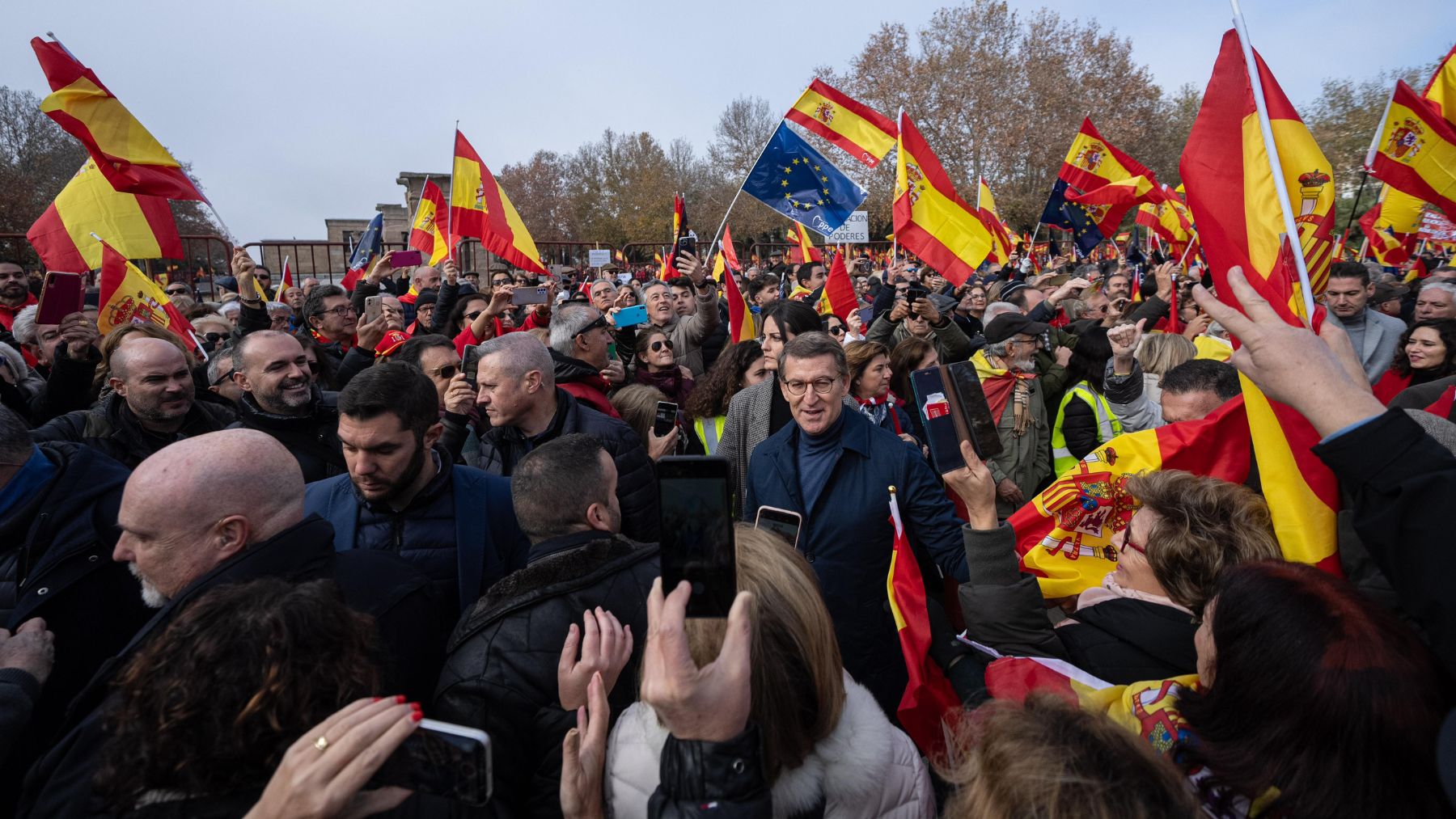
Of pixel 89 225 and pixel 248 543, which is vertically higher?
pixel 89 225

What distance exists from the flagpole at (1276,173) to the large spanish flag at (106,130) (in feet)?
20.2

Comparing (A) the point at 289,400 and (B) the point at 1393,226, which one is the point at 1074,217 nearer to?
(B) the point at 1393,226

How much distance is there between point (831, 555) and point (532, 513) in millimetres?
1280

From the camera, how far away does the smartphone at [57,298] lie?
14.5ft

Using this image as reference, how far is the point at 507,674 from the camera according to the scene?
5.78 feet

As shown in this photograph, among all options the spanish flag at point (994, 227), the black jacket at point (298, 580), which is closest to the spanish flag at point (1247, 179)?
the black jacket at point (298, 580)

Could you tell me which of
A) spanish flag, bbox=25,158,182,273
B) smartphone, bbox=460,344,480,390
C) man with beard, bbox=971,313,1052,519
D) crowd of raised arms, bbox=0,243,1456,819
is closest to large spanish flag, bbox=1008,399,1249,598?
crowd of raised arms, bbox=0,243,1456,819

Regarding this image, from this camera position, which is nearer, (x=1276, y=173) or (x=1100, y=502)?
(x=1276, y=173)

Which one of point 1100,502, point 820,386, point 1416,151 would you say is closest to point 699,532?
point 820,386

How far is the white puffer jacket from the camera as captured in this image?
4.67ft

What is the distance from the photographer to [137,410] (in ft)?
11.8

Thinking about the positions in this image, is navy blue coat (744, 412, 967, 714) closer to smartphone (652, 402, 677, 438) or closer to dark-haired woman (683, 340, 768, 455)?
smartphone (652, 402, 677, 438)

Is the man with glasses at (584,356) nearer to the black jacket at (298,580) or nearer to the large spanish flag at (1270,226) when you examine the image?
the black jacket at (298,580)

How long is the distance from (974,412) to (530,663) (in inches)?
57.3
